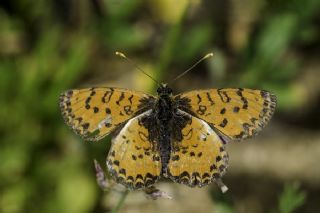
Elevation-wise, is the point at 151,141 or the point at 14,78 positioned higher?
the point at 151,141

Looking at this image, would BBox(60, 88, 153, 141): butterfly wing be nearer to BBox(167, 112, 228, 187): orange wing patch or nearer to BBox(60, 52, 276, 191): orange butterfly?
BBox(60, 52, 276, 191): orange butterfly

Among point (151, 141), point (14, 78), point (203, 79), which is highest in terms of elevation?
point (151, 141)

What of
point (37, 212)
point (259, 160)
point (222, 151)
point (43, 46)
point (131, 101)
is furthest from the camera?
point (259, 160)

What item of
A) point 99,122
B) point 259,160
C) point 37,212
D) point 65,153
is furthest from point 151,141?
point 259,160

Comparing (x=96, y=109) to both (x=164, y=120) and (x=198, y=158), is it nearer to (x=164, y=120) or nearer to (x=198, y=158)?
(x=164, y=120)

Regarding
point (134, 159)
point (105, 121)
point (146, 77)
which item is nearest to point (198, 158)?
point (134, 159)

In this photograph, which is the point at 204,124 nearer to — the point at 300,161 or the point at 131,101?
the point at 131,101

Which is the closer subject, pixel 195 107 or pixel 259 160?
pixel 195 107

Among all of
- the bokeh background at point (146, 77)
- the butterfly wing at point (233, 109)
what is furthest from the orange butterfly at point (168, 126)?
the bokeh background at point (146, 77)
